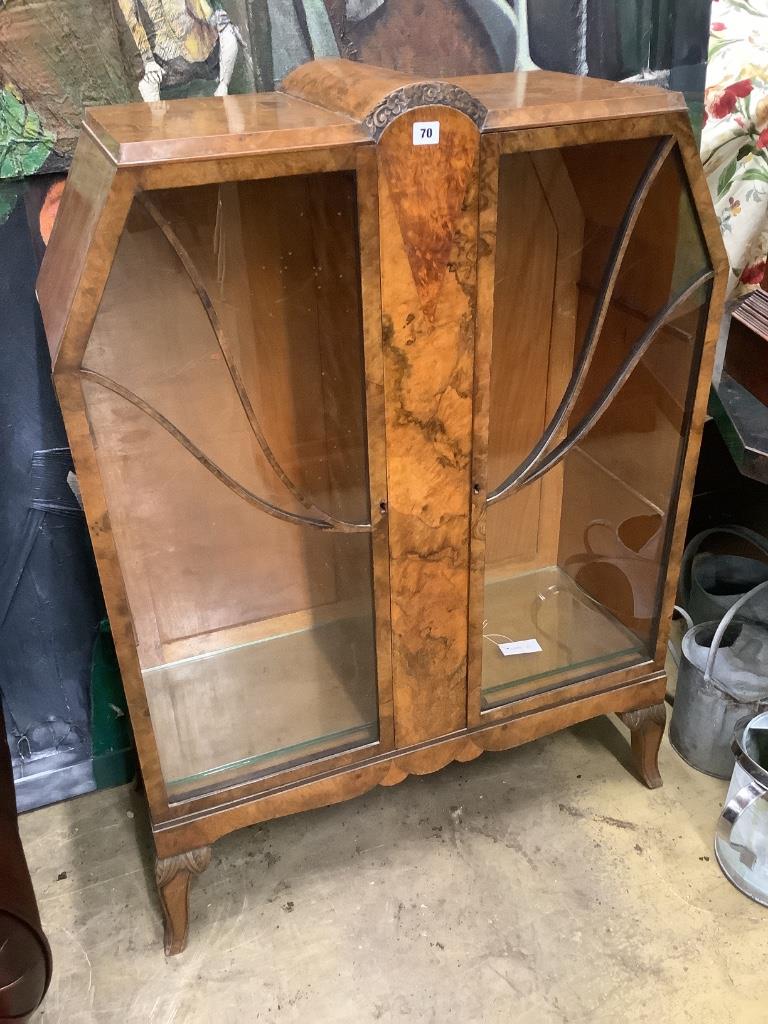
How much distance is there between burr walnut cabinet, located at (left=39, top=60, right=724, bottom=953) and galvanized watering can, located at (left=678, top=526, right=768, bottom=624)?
0.33 m

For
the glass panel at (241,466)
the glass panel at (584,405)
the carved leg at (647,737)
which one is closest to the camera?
the glass panel at (241,466)

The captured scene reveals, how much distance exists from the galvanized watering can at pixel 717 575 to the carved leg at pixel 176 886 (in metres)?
1.00

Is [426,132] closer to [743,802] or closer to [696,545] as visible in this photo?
[743,802]

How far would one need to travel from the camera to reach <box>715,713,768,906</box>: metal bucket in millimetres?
1295

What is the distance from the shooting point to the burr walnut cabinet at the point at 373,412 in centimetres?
96

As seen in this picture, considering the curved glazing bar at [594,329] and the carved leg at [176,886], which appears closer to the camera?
the curved glazing bar at [594,329]

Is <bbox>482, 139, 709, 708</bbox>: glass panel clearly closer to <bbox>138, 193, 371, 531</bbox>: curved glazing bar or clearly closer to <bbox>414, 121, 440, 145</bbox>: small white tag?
<bbox>414, 121, 440, 145</bbox>: small white tag

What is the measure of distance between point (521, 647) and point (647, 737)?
29 centimetres

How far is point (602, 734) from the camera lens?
5.40 ft

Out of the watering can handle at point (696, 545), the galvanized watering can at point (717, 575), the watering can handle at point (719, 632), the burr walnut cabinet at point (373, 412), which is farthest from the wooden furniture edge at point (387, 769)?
the watering can handle at point (696, 545)

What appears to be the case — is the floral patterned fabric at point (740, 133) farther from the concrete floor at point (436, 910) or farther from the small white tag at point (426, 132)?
the concrete floor at point (436, 910)

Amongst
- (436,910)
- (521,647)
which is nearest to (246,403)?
(521,647)

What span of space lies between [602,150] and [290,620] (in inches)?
30.4

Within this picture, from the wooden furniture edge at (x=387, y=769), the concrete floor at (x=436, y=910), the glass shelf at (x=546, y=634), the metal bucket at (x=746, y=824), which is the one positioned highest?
the glass shelf at (x=546, y=634)
